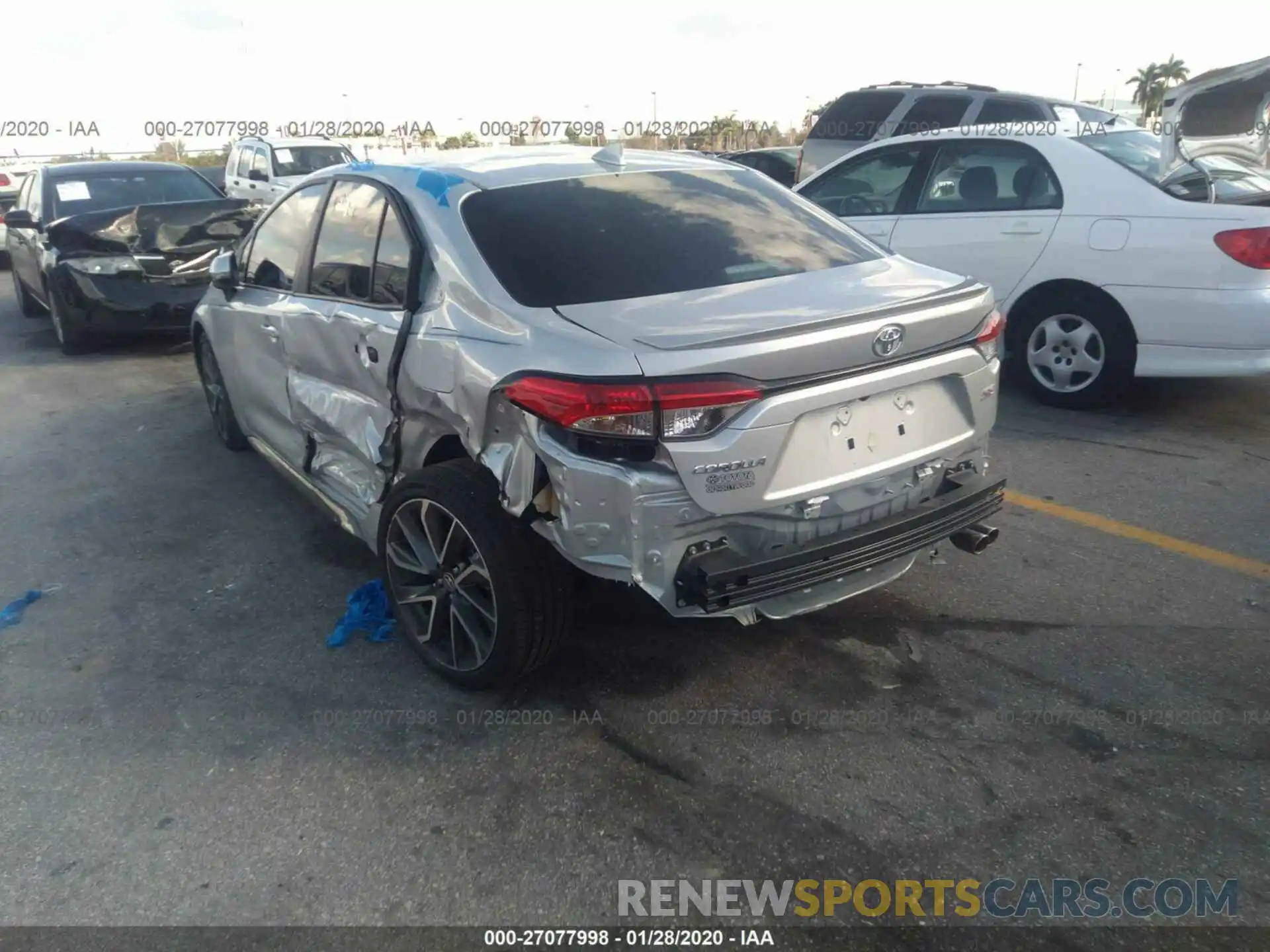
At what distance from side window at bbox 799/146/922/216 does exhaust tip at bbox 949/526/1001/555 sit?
4.01 metres

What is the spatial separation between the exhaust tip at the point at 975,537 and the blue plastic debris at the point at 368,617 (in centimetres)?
200

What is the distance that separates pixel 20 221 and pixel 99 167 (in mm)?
1506

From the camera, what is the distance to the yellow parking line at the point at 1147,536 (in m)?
4.11

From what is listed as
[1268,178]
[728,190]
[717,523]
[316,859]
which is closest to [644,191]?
[728,190]

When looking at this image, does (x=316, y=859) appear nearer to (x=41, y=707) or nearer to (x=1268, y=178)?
(x=41, y=707)

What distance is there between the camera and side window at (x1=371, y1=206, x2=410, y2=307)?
3488mm

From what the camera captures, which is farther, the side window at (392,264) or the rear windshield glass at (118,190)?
the rear windshield glass at (118,190)

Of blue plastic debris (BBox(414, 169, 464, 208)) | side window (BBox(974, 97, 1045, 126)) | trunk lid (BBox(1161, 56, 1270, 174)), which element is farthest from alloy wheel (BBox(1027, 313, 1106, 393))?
blue plastic debris (BBox(414, 169, 464, 208))

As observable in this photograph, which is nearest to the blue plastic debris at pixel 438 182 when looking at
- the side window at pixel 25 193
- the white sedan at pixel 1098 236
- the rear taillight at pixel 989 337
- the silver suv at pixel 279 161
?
the rear taillight at pixel 989 337

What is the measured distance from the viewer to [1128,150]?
252 inches

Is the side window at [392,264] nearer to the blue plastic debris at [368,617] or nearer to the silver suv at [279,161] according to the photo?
the blue plastic debris at [368,617]

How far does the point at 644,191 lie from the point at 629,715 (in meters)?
1.83

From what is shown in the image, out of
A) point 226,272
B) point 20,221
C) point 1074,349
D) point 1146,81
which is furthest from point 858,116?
point 1146,81

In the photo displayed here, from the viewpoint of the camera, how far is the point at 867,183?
7141mm
